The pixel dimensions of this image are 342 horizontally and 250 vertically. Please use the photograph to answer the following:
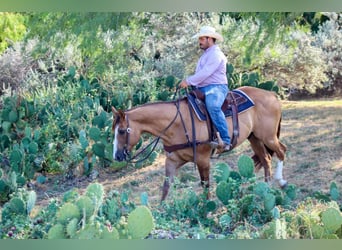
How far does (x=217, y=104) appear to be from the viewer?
750 centimetres

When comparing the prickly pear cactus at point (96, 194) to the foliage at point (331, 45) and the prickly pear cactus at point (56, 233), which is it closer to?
the prickly pear cactus at point (56, 233)

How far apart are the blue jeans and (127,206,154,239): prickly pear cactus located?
7.91 feet

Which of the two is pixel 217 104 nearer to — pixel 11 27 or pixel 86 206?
pixel 86 206

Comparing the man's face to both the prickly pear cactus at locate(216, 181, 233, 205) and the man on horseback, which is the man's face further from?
the prickly pear cactus at locate(216, 181, 233, 205)

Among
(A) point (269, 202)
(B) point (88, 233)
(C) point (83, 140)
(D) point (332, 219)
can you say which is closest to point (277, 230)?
(D) point (332, 219)

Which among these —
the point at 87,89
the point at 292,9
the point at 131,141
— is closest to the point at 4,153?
the point at 87,89

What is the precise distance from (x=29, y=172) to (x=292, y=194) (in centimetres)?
382

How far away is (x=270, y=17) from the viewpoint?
8375 millimetres

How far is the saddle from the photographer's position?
300 inches

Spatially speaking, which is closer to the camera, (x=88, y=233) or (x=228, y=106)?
(x=88, y=233)

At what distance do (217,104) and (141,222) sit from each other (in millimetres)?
2492

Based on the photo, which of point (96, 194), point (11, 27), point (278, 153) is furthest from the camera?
point (11, 27)

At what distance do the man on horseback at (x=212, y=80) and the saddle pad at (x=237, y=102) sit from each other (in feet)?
0.40

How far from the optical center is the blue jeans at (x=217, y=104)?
24.6 ft
